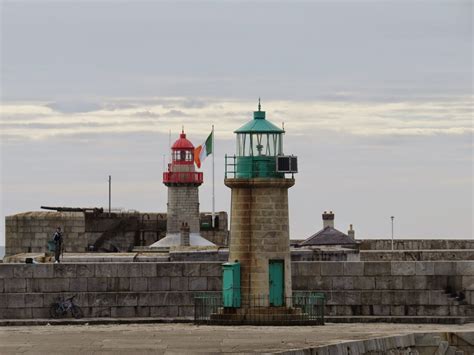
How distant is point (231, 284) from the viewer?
36.2 metres

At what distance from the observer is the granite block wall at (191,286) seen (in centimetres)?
3872

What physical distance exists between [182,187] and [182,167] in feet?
2.65

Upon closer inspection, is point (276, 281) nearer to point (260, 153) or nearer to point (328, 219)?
point (260, 153)

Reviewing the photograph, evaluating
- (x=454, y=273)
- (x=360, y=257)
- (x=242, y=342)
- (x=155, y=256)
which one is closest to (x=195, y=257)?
(x=155, y=256)

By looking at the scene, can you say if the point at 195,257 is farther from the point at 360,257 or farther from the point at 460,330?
the point at 460,330

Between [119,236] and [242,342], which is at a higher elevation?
[119,236]

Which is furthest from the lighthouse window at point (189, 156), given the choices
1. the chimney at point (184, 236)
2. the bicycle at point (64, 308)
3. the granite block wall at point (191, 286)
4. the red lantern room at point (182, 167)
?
the bicycle at point (64, 308)

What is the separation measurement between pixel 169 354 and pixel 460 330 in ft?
32.2

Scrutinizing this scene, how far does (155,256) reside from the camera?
145ft

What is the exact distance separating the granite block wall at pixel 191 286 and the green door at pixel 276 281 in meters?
2.56

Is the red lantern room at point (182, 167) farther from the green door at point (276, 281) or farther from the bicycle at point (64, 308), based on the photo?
the green door at point (276, 281)

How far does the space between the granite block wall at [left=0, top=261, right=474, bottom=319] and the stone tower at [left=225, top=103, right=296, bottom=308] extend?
2612 mm

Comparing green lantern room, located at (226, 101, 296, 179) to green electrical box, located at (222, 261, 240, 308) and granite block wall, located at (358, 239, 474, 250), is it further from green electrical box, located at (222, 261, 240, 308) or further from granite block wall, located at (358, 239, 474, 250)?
granite block wall, located at (358, 239, 474, 250)

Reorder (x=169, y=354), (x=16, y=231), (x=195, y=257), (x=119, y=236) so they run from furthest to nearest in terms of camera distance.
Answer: (x=119, y=236) → (x=16, y=231) → (x=195, y=257) → (x=169, y=354)
